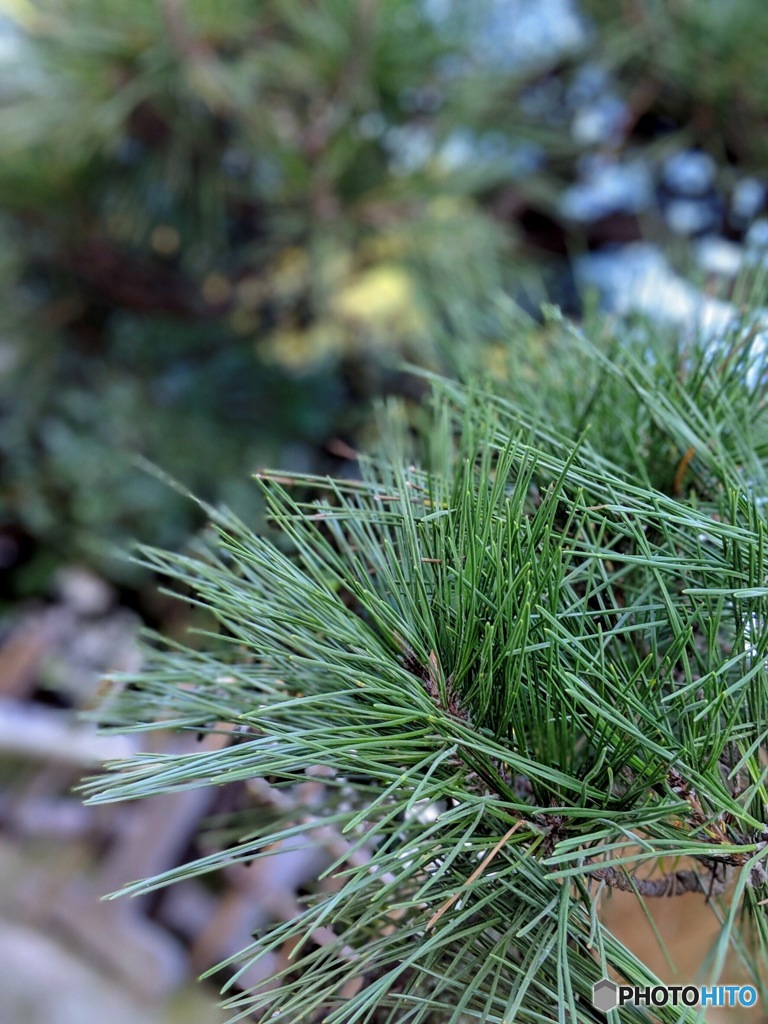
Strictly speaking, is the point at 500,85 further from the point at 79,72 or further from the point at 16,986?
the point at 16,986

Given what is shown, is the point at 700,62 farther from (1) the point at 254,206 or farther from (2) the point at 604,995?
(2) the point at 604,995

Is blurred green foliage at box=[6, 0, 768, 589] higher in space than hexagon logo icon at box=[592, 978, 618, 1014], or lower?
higher

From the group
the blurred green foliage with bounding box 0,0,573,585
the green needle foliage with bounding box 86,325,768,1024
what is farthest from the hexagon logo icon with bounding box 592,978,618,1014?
the blurred green foliage with bounding box 0,0,573,585

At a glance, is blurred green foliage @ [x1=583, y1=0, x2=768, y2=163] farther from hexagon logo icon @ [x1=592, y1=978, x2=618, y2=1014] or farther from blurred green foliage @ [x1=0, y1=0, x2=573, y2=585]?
hexagon logo icon @ [x1=592, y1=978, x2=618, y2=1014]

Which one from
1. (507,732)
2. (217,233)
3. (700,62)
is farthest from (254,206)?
(507,732)

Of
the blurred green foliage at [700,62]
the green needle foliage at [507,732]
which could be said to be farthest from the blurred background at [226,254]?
the green needle foliage at [507,732]
